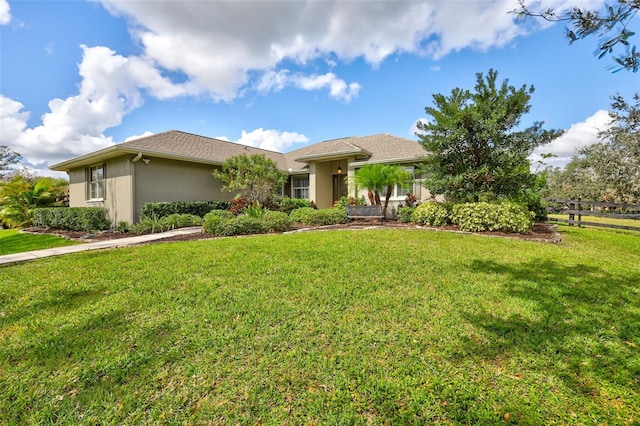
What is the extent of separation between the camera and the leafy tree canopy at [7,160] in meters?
25.7

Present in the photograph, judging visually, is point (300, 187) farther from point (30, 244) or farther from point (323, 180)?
point (30, 244)

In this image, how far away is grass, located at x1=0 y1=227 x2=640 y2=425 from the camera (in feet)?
6.88

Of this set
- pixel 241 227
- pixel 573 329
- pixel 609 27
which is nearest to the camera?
pixel 609 27

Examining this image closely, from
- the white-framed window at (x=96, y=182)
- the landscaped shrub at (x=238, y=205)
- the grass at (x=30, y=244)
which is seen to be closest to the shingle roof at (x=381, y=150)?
the landscaped shrub at (x=238, y=205)

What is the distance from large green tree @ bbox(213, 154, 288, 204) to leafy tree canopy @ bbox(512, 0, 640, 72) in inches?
467

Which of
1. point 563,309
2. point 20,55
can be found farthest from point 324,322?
point 20,55

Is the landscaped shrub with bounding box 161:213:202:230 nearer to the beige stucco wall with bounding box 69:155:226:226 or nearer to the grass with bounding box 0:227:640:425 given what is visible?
the beige stucco wall with bounding box 69:155:226:226

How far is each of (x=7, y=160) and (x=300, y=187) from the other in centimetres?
2943

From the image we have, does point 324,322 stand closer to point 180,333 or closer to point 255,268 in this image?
point 180,333

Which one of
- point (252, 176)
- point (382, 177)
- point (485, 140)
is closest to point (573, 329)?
point (485, 140)

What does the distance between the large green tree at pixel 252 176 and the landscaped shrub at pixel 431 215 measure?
6932mm

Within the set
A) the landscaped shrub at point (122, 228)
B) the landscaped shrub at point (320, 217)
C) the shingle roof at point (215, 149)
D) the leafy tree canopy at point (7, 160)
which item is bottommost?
the landscaped shrub at point (122, 228)

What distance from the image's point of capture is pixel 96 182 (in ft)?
47.7

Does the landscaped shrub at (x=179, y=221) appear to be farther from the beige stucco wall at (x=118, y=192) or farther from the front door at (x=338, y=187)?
the front door at (x=338, y=187)
